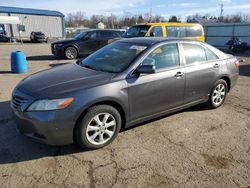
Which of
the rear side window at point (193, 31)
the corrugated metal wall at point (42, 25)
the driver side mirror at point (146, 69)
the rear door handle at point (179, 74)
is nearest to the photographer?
the driver side mirror at point (146, 69)

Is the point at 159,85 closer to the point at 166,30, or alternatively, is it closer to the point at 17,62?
the point at 17,62

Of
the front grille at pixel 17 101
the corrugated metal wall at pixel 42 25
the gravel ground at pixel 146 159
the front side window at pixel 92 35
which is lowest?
the gravel ground at pixel 146 159

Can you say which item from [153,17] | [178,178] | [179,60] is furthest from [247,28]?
[153,17]

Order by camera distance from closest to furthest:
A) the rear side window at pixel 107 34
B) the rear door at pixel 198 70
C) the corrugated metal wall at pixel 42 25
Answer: the rear door at pixel 198 70
the rear side window at pixel 107 34
the corrugated metal wall at pixel 42 25

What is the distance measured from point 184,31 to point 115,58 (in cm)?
800

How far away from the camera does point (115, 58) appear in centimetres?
403

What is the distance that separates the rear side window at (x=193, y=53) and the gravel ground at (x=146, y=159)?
45.6 inches

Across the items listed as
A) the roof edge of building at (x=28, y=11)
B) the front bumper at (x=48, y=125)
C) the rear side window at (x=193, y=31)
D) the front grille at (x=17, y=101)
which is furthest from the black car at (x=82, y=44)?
the roof edge of building at (x=28, y=11)

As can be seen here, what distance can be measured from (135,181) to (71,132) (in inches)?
41.5

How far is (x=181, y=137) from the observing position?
382cm

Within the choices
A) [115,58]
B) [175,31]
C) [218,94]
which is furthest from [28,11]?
[218,94]

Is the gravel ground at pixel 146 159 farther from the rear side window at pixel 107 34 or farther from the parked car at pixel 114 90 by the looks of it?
the rear side window at pixel 107 34

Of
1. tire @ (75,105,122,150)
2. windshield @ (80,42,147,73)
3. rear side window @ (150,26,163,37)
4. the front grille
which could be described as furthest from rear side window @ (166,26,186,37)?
the front grille

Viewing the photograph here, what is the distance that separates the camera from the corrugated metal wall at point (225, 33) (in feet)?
73.4
